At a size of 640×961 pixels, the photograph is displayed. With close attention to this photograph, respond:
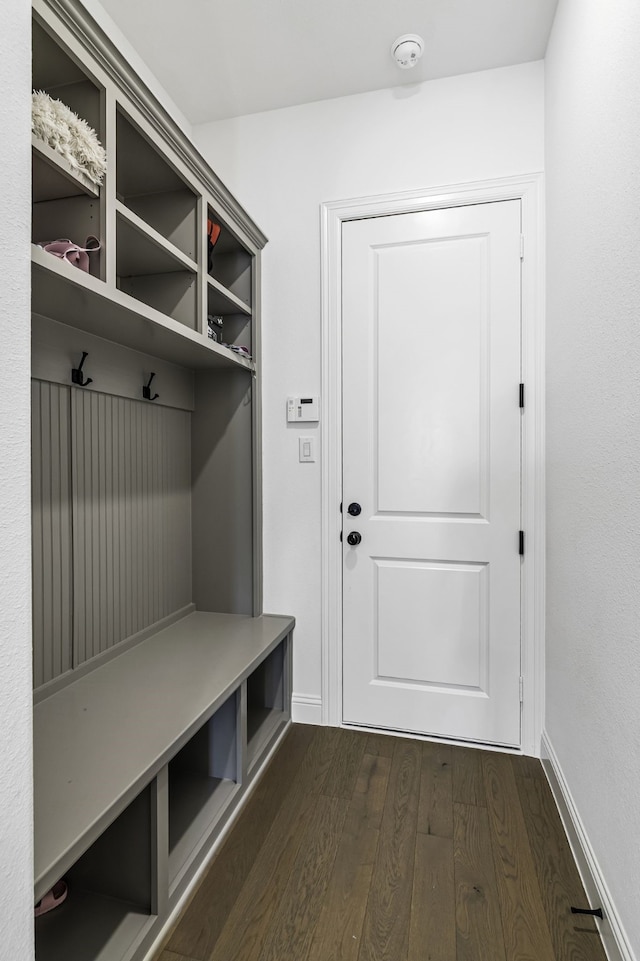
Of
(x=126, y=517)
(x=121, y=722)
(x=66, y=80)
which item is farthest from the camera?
(x=126, y=517)

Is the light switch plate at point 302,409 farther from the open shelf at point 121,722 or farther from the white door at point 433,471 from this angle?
the open shelf at point 121,722

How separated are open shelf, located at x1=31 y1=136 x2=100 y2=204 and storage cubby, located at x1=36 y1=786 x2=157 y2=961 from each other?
1.42m

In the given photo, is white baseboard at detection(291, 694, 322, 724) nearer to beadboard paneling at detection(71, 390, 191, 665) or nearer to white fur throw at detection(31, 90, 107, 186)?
beadboard paneling at detection(71, 390, 191, 665)

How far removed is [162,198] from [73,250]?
2.43ft

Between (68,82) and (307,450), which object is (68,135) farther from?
(307,450)

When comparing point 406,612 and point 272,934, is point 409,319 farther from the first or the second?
point 272,934

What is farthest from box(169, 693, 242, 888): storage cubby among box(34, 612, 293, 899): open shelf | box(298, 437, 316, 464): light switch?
box(298, 437, 316, 464): light switch

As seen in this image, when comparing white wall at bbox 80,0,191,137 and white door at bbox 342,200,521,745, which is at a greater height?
white wall at bbox 80,0,191,137

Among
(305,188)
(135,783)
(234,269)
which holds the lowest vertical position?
(135,783)

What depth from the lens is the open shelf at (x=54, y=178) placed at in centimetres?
109

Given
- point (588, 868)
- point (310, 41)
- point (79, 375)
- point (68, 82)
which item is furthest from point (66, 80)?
point (588, 868)

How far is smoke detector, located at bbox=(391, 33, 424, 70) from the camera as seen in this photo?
6.40 feet

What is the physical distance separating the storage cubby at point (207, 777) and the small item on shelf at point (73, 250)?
4.37 ft

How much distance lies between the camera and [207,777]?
5.83ft
